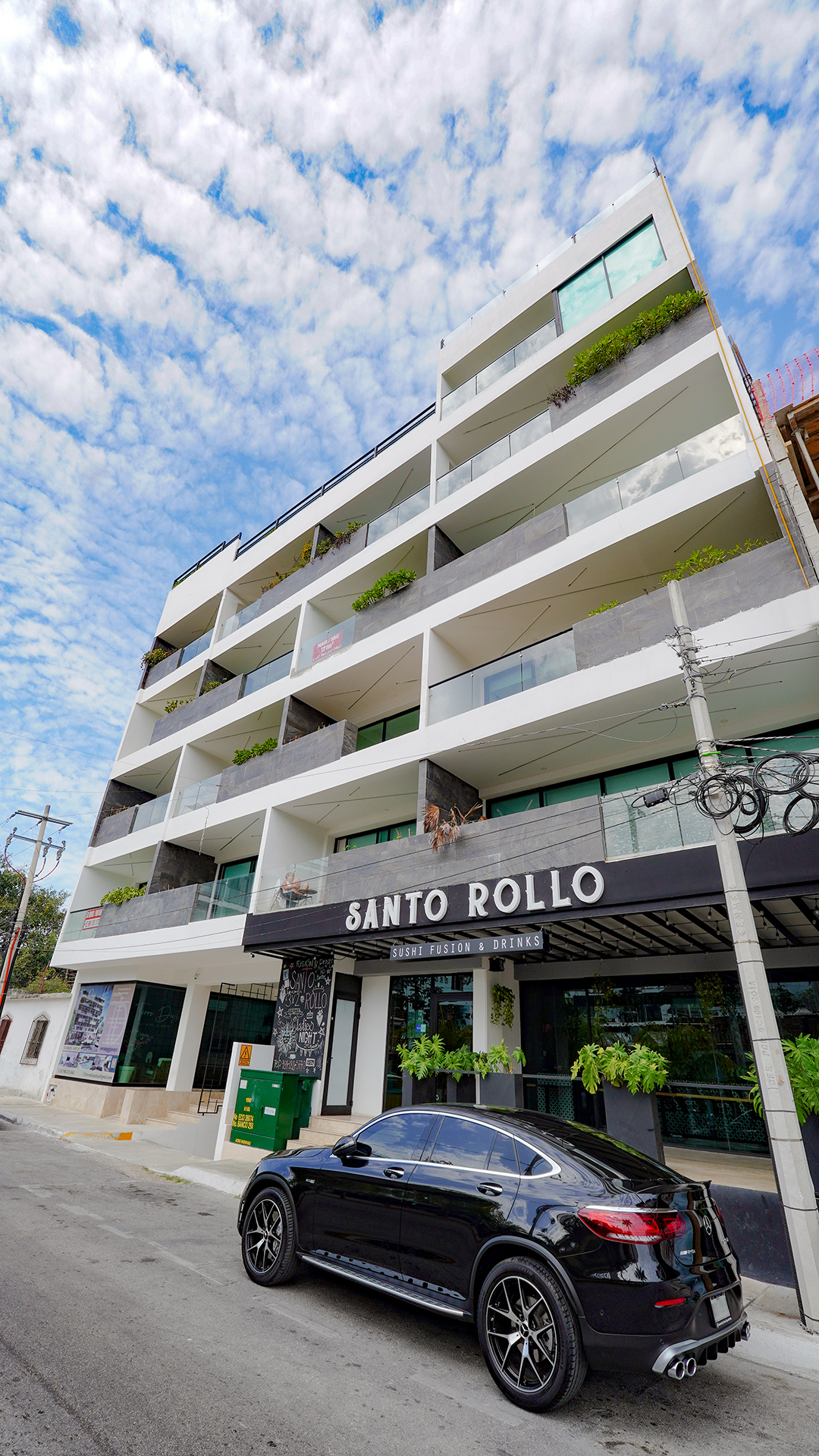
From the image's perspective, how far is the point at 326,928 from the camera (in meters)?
13.5

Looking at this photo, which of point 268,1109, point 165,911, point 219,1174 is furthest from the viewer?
point 165,911

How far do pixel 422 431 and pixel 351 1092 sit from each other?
17232mm

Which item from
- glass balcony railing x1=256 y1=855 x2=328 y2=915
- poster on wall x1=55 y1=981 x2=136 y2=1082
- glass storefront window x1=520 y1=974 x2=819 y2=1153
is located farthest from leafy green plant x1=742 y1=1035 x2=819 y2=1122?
poster on wall x1=55 y1=981 x2=136 y2=1082

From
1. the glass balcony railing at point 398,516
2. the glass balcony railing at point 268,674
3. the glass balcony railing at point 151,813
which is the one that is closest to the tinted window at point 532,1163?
the glass balcony railing at point 398,516

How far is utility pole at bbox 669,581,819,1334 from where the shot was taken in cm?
586

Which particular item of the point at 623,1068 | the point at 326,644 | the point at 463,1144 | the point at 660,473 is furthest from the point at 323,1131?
the point at 660,473

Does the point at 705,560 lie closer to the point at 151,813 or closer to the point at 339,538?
the point at 339,538

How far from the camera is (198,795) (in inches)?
819

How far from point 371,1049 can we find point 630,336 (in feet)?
53.6

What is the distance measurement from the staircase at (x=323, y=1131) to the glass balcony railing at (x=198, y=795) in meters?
9.12

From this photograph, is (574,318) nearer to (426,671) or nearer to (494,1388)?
(426,671)

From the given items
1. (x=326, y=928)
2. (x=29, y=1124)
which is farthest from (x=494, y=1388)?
(x=29, y=1124)

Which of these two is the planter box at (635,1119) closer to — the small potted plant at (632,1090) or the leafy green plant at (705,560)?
the small potted plant at (632,1090)

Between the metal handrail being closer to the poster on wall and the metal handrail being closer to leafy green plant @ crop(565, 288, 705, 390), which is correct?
leafy green plant @ crop(565, 288, 705, 390)
